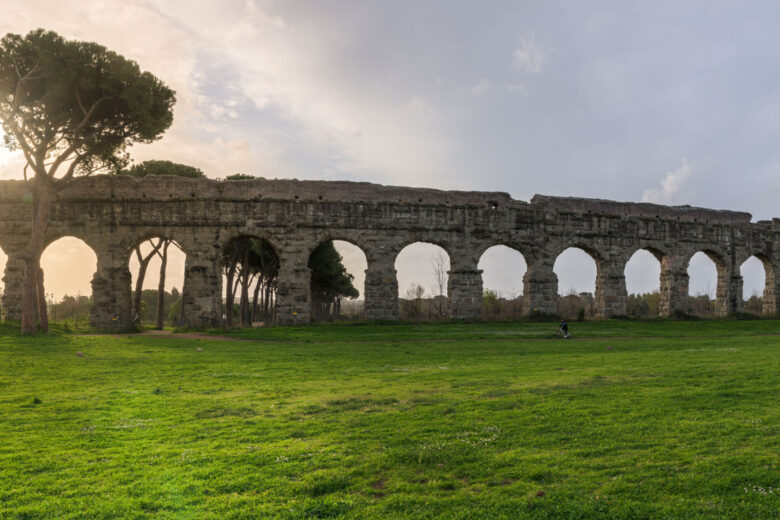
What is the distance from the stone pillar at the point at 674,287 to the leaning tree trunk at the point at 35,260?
116 feet

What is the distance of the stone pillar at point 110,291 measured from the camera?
2848 cm

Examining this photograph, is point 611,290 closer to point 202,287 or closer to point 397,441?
point 202,287

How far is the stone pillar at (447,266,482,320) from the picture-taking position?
3033 centimetres

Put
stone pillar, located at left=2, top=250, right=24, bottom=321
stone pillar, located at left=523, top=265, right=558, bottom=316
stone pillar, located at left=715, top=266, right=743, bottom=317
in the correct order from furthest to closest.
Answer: stone pillar, located at left=715, top=266, right=743, bottom=317
stone pillar, located at left=523, top=265, right=558, bottom=316
stone pillar, located at left=2, top=250, right=24, bottom=321

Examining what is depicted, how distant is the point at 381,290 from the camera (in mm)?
29672

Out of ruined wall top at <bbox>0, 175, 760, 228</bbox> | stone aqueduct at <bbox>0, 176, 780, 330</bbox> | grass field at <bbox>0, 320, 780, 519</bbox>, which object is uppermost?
ruined wall top at <bbox>0, 175, 760, 228</bbox>

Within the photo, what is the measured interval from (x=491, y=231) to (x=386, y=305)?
7.79m

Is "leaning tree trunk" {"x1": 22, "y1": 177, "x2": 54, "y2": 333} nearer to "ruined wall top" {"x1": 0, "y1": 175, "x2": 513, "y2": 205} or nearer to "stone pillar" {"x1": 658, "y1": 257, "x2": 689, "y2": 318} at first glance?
"ruined wall top" {"x1": 0, "y1": 175, "x2": 513, "y2": 205}

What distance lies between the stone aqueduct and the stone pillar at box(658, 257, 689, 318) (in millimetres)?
7248

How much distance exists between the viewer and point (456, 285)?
1204 inches

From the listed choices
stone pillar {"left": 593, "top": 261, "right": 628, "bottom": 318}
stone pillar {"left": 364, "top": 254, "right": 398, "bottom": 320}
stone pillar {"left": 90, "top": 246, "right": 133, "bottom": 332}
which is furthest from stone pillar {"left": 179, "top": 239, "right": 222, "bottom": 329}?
stone pillar {"left": 593, "top": 261, "right": 628, "bottom": 318}

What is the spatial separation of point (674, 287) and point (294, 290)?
2462cm

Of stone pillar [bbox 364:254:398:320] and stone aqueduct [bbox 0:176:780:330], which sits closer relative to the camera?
stone aqueduct [bbox 0:176:780:330]

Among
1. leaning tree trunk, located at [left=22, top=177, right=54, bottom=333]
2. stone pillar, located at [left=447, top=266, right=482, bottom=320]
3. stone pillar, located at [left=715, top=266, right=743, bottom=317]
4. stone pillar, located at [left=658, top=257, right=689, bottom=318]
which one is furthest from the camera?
stone pillar, located at [left=715, top=266, right=743, bottom=317]
